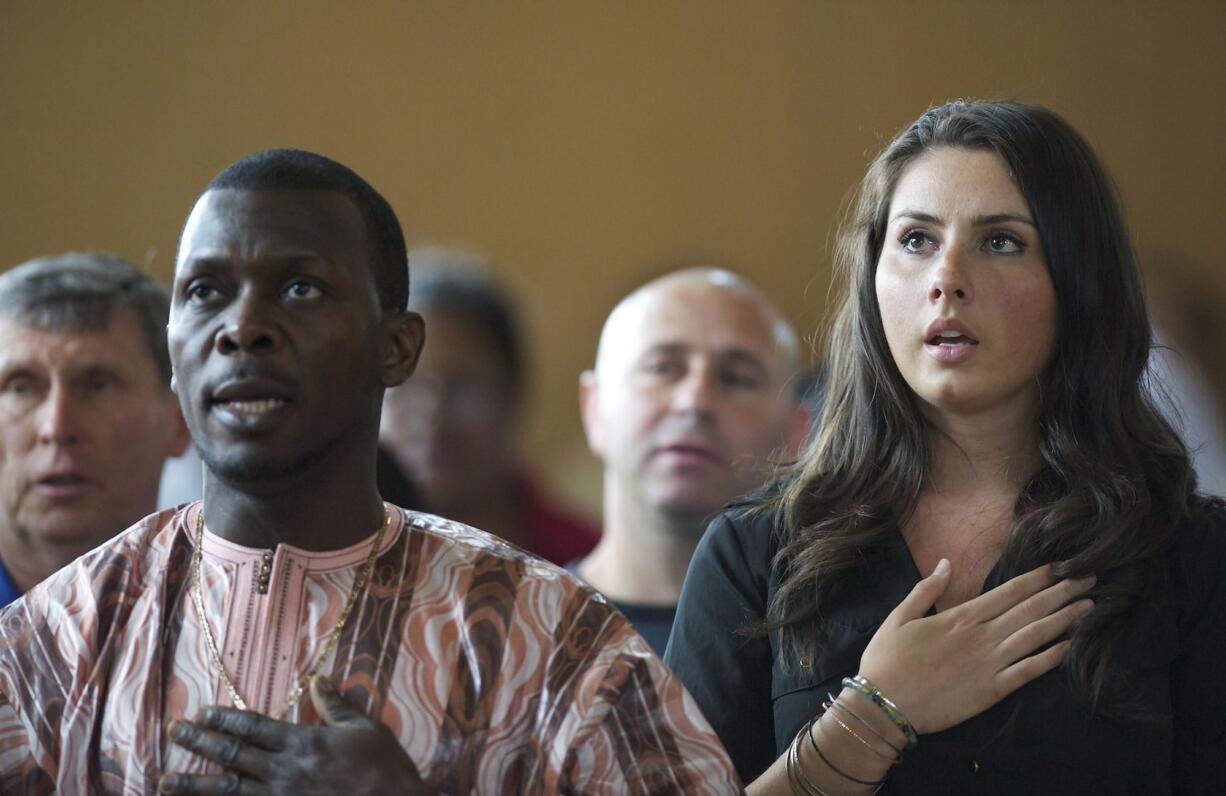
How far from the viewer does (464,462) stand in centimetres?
377

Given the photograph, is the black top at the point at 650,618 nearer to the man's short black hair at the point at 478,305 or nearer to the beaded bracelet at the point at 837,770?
the man's short black hair at the point at 478,305

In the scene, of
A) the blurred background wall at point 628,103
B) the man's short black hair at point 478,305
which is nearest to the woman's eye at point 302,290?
the man's short black hair at point 478,305

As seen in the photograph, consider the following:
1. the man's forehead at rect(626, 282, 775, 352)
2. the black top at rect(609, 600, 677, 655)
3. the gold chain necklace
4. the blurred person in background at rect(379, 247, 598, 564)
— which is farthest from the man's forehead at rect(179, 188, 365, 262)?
the blurred person in background at rect(379, 247, 598, 564)

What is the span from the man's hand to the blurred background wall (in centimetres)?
422

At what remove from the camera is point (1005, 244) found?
2.14m

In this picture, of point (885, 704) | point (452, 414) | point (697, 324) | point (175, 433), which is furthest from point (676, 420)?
point (885, 704)

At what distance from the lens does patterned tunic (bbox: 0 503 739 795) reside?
1646mm

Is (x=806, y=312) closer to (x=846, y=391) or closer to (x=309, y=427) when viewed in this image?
(x=846, y=391)

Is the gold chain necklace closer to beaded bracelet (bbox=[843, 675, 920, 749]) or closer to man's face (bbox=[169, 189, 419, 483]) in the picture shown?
man's face (bbox=[169, 189, 419, 483])

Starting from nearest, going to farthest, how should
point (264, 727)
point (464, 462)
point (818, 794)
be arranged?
point (264, 727) < point (818, 794) < point (464, 462)

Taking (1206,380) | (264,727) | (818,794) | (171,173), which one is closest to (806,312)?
(1206,380)

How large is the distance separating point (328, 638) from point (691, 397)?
5.53ft

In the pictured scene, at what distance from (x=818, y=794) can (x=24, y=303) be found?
151 centimetres

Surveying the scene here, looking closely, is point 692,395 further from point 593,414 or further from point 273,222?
point 273,222
